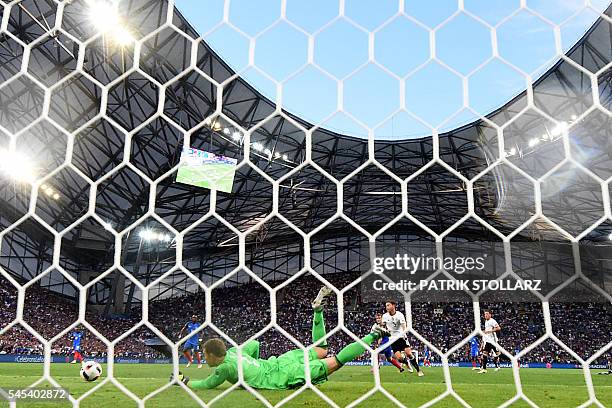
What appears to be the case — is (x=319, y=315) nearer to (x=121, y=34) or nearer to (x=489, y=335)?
(x=489, y=335)

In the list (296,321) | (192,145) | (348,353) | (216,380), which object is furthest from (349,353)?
(296,321)

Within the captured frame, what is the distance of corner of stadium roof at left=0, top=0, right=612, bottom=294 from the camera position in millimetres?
8281

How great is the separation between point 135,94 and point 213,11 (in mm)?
10610

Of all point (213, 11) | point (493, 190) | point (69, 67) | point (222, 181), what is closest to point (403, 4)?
point (213, 11)

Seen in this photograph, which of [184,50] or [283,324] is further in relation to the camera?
[283,324]

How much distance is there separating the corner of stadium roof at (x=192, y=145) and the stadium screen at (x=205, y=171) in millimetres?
2814

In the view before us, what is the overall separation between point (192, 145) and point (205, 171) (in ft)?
36.5

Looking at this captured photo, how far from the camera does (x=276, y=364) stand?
2889 mm

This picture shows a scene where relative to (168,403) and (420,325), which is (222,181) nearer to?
(168,403)

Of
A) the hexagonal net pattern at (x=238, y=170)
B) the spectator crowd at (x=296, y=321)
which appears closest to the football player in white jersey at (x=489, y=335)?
the hexagonal net pattern at (x=238, y=170)

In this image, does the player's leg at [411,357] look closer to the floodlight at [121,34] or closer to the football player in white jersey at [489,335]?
the football player in white jersey at [489,335]

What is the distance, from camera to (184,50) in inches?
336

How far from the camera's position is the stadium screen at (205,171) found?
2.17m

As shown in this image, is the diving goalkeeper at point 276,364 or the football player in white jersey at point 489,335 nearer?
the football player in white jersey at point 489,335
